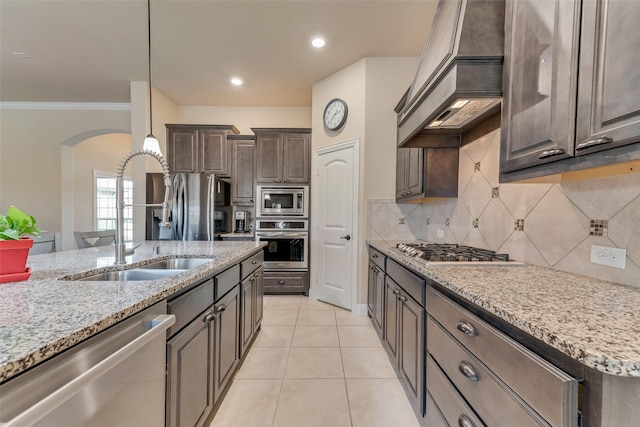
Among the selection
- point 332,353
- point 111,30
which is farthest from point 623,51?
point 111,30

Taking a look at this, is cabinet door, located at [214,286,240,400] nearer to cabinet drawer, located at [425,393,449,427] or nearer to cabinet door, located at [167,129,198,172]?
cabinet drawer, located at [425,393,449,427]

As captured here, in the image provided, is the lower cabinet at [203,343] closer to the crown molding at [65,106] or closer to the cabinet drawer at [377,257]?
→ the cabinet drawer at [377,257]

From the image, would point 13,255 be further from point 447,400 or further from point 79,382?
point 447,400

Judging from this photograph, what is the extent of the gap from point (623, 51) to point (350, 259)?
8.80 feet

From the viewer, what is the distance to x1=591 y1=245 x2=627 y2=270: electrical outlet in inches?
40.7

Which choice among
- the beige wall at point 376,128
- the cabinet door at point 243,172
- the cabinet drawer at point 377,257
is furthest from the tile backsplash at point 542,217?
the cabinet door at point 243,172

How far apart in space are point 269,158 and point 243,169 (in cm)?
55

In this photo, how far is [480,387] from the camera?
0.89 m

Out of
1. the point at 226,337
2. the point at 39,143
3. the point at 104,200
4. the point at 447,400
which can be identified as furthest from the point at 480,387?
the point at 104,200

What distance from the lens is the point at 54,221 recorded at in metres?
4.47

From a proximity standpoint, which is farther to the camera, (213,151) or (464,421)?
(213,151)

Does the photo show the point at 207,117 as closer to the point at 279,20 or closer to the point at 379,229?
the point at 279,20

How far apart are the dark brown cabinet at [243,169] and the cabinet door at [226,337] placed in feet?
8.11

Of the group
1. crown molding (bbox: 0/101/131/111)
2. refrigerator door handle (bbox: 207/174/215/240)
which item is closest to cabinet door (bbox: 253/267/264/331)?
refrigerator door handle (bbox: 207/174/215/240)
